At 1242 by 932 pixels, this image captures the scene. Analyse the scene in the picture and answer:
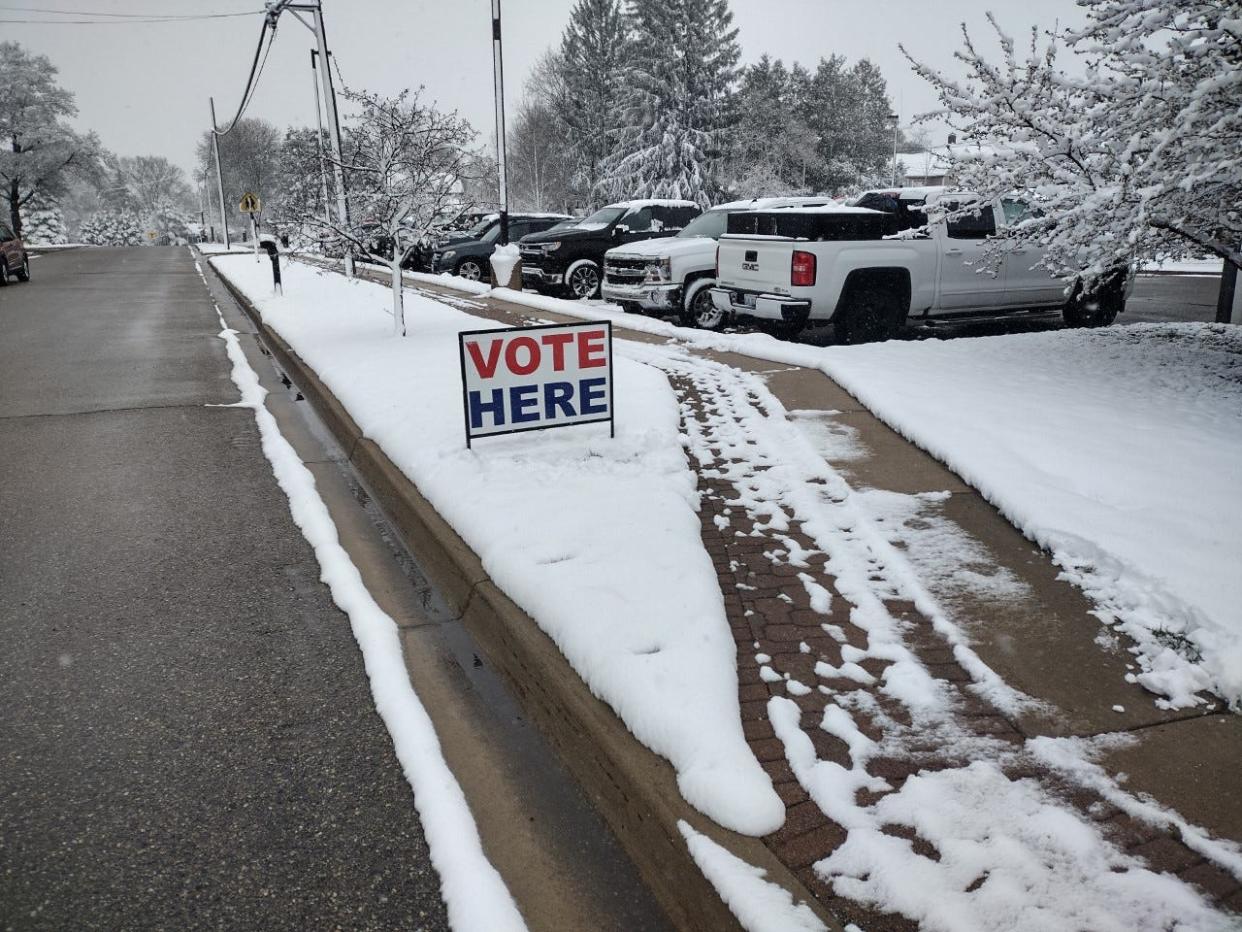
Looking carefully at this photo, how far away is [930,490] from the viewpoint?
5.23m

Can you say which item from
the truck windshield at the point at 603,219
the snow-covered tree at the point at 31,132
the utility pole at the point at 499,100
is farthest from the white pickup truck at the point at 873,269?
the snow-covered tree at the point at 31,132

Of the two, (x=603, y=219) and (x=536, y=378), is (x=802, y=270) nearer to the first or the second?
(x=536, y=378)

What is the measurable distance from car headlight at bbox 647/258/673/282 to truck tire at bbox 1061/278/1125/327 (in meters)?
5.20

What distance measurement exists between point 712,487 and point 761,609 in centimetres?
165

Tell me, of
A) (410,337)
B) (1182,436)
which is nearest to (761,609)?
(1182,436)

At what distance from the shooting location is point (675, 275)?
1201 centimetres

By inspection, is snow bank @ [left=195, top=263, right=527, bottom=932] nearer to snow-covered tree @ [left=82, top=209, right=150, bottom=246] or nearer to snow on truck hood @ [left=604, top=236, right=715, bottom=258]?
snow on truck hood @ [left=604, top=236, right=715, bottom=258]

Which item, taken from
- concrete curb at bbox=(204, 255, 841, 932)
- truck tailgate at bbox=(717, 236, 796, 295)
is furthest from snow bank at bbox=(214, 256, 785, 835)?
truck tailgate at bbox=(717, 236, 796, 295)

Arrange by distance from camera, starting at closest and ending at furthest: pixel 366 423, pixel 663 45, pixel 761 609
Answer: pixel 761 609 → pixel 366 423 → pixel 663 45

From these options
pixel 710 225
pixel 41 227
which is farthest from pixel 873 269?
pixel 41 227

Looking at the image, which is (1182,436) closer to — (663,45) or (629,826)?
(629,826)

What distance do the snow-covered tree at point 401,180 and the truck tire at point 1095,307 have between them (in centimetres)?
832

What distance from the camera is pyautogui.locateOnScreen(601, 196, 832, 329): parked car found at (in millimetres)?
12016

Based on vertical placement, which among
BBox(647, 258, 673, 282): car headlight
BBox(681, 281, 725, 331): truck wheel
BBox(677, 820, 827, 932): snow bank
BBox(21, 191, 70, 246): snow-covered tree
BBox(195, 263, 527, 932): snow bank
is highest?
BBox(21, 191, 70, 246): snow-covered tree
